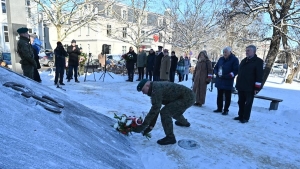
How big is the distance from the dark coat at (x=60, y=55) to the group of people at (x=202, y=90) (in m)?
4.99

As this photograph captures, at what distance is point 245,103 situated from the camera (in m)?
5.18

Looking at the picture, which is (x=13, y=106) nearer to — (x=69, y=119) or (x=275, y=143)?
(x=69, y=119)

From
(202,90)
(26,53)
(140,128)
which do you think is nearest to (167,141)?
(140,128)

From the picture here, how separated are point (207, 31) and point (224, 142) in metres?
21.1

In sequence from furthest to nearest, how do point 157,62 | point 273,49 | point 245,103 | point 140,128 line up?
point 273,49
point 157,62
point 245,103
point 140,128

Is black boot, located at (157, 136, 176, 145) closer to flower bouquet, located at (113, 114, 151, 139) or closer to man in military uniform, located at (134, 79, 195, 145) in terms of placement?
man in military uniform, located at (134, 79, 195, 145)

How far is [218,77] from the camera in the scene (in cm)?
584

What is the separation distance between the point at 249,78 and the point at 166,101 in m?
2.36

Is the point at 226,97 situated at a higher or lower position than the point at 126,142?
higher

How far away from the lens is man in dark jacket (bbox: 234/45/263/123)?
4.90 metres

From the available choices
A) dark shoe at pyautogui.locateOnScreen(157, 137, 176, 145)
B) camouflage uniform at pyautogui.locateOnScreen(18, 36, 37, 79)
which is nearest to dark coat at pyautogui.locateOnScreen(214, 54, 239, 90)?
dark shoe at pyautogui.locateOnScreen(157, 137, 176, 145)

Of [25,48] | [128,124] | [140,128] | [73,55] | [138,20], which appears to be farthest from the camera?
[138,20]

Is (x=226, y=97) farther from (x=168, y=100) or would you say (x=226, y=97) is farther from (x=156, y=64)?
(x=156, y=64)

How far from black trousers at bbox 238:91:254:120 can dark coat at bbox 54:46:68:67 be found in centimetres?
634
